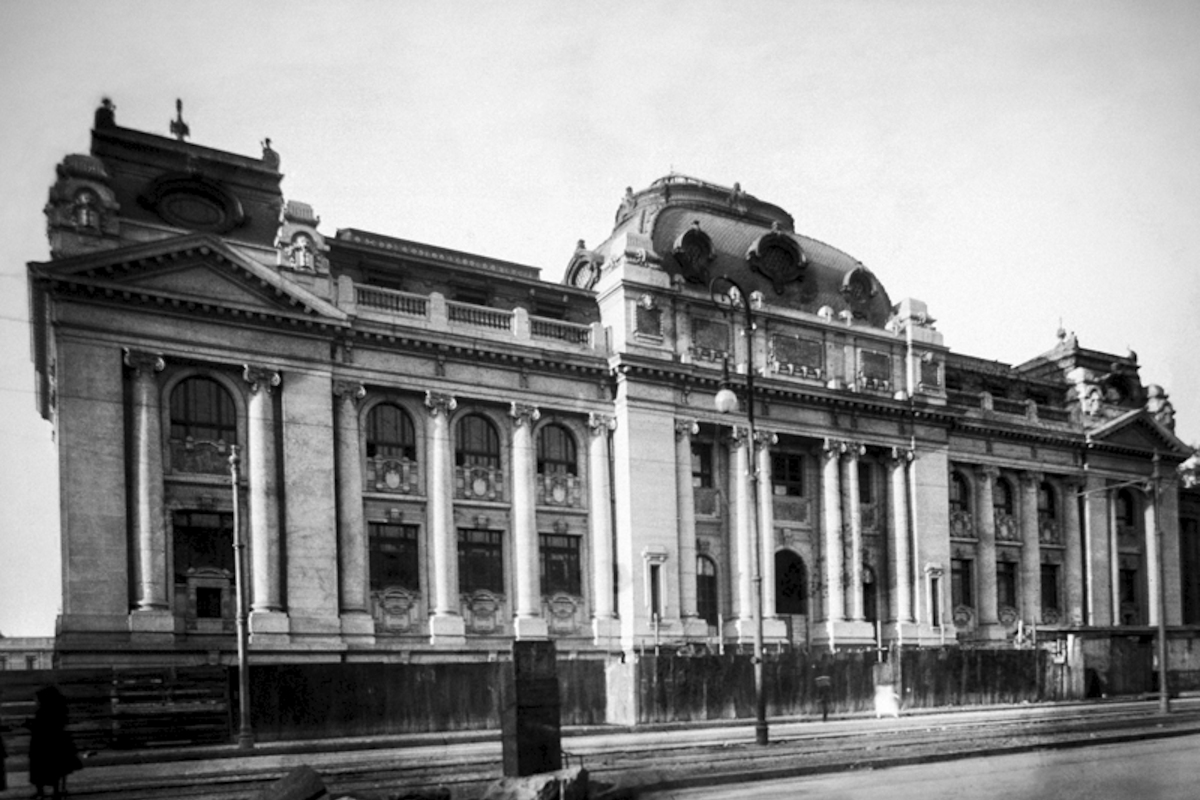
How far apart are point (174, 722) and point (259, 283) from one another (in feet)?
41.8

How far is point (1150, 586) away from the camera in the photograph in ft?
171

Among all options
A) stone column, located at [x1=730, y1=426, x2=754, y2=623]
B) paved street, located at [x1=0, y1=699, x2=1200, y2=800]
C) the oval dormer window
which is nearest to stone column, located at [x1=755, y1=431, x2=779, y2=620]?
stone column, located at [x1=730, y1=426, x2=754, y2=623]

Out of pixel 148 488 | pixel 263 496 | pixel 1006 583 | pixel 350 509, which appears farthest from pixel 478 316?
pixel 1006 583

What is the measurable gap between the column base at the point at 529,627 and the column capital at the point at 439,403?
7264mm

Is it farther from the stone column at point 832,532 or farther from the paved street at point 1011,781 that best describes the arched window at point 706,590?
the paved street at point 1011,781

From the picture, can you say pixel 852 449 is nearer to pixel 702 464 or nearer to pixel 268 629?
pixel 702 464

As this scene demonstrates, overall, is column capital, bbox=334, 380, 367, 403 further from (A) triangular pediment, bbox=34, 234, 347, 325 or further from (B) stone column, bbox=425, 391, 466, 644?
(B) stone column, bbox=425, 391, 466, 644

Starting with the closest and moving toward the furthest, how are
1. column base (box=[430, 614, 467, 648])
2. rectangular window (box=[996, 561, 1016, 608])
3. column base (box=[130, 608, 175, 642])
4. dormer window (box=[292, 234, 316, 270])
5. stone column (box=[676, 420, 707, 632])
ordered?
1. column base (box=[130, 608, 175, 642])
2. dormer window (box=[292, 234, 316, 270])
3. column base (box=[430, 614, 467, 648])
4. stone column (box=[676, 420, 707, 632])
5. rectangular window (box=[996, 561, 1016, 608])

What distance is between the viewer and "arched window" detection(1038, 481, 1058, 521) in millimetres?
50062

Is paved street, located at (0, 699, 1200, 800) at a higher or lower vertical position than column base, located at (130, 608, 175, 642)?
lower

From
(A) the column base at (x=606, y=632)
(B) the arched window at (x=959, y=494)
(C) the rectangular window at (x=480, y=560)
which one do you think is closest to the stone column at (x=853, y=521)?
(B) the arched window at (x=959, y=494)

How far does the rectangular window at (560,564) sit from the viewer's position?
1399 inches

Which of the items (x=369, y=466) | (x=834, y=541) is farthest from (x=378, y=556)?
(x=834, y=541)

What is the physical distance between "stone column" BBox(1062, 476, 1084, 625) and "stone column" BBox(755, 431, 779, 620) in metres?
18.8
